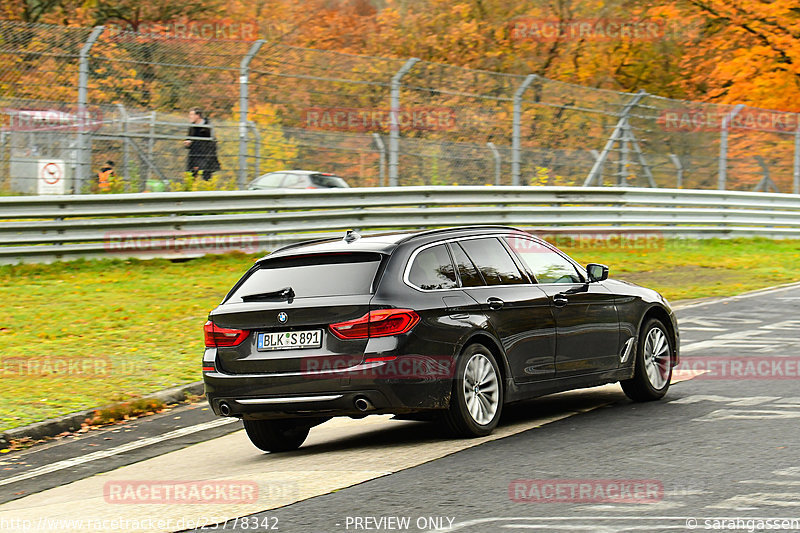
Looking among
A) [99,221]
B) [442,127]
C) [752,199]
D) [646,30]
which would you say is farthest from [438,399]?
[646,30]

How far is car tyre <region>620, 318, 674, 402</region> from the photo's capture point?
9539 mm

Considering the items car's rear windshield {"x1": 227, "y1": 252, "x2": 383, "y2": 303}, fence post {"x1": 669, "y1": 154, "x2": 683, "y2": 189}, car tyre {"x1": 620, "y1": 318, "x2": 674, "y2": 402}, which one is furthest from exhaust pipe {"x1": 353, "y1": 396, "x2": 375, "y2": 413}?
fence post {"x1": 669, "y1": 154, "x2": 683, "y2": 189}

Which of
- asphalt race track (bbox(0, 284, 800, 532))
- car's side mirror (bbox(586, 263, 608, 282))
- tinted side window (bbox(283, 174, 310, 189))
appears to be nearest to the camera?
asphalt race track (bbox(0, 284, 800, 532))

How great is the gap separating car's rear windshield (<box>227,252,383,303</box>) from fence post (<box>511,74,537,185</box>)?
14.1 metres

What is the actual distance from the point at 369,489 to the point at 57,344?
639 centimetres

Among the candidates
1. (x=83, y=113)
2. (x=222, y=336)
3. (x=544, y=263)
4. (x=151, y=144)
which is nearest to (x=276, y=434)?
(x=222, y=336)

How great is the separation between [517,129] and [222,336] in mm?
14629

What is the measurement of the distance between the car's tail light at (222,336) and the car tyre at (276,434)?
633 millimetres

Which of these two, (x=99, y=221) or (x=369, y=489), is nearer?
(x=369, y=489)

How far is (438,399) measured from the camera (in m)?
7.82

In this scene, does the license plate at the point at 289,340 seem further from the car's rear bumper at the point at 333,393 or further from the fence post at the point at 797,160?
the fence post at the point at 797,160

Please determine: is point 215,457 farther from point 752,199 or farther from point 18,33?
point 752,199

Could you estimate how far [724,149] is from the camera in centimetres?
2602

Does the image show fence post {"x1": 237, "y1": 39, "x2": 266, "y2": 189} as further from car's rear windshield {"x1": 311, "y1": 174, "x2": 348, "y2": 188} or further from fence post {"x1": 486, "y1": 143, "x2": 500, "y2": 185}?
fence post {"x1": 486, "y1": 143, "x2": 500, "y2": 185}
